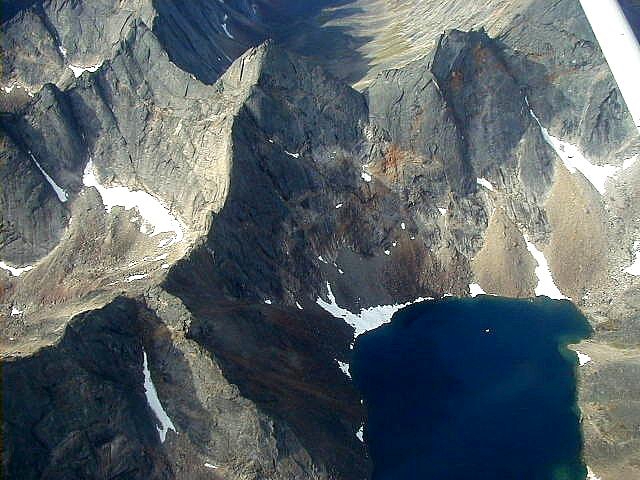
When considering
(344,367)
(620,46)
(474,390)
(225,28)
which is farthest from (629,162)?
(225,28)

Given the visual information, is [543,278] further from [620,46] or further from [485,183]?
[620,46]

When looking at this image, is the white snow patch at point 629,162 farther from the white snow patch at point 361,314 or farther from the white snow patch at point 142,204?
the white snow patch at point 142,204

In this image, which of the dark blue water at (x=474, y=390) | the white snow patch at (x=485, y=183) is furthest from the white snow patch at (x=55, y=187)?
the white snow patch at (x=485, y=183)

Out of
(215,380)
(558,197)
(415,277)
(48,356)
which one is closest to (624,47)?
(558,197)

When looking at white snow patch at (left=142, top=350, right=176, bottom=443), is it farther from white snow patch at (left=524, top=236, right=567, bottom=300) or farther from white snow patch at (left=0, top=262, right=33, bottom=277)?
white snow patch at (left=524, top=236, right=567, bottom=300)

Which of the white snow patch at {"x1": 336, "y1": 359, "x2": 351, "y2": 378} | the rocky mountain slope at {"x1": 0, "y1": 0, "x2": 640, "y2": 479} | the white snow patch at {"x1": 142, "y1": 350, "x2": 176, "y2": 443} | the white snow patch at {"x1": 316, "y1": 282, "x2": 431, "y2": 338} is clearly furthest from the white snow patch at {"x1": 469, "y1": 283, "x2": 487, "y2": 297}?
the white snow patch at {"x1": 142, "y1": 350, "x2": 176, "y2": 443}
